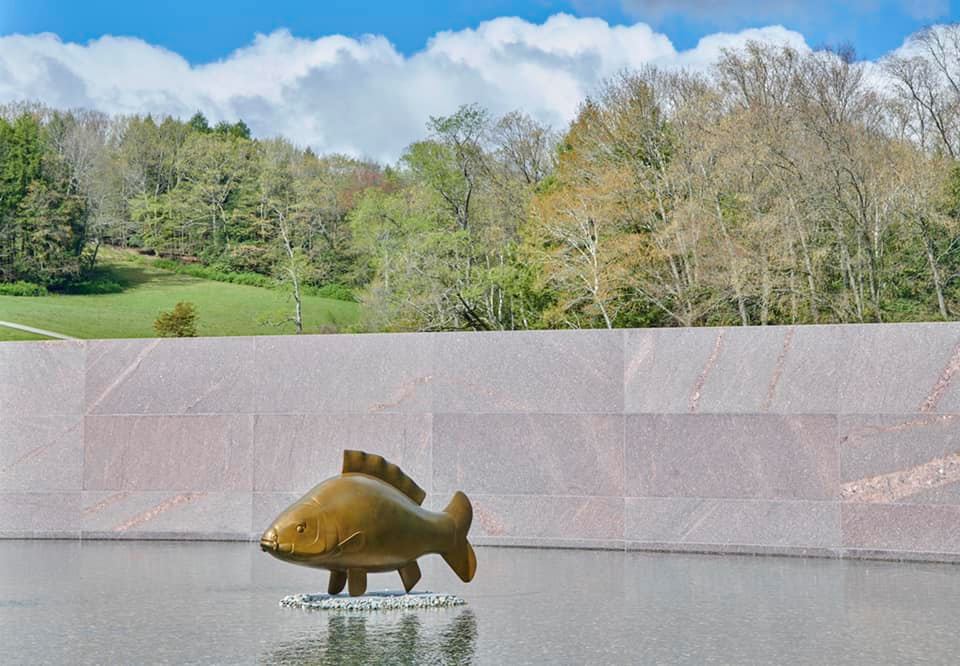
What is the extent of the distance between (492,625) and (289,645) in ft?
5.18

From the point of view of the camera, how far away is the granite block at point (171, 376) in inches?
642

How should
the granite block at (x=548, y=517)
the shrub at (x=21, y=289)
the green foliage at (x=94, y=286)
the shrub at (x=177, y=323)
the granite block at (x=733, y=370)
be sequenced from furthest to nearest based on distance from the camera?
the green foliage at (x=94, y=286) < the shrub at (x=21, y=289) < the shrub at (x=177, y=323) < the granite block at (x=548, y=517) < the granite block at (x=733, y=370)

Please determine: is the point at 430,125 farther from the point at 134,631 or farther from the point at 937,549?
the point at 134,631

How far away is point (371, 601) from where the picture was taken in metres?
10.3

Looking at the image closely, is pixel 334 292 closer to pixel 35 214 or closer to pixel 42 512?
pixel 35 214

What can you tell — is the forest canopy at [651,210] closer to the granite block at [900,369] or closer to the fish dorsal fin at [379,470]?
the granite block at [900,369]

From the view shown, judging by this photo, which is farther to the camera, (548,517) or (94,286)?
(94,286)

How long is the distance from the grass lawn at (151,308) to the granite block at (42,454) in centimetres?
3104

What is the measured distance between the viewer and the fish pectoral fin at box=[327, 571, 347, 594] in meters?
10.4

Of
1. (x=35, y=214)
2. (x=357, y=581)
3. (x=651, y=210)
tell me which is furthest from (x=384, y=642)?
(x=35, y=214)

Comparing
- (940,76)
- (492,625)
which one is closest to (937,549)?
(492,625)

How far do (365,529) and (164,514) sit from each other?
7.38 metres

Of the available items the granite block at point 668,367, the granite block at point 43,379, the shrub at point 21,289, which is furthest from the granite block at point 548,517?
the shrub at point 21,289

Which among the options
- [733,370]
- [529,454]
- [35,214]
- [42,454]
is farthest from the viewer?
[35,214]
